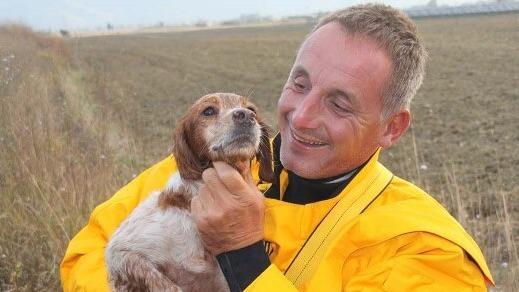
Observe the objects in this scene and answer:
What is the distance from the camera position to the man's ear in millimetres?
2810

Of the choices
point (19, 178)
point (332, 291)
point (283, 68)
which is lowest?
point (283, 68)

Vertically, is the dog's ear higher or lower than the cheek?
lower

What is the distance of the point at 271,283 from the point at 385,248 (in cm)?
47

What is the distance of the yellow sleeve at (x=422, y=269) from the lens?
223cm

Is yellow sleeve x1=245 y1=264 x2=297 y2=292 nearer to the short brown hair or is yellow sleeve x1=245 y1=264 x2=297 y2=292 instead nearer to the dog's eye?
the short brown hair

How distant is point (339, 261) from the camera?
2.42m

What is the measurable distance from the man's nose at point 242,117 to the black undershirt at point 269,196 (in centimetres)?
22

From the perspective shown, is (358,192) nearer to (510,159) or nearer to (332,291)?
(332,291)

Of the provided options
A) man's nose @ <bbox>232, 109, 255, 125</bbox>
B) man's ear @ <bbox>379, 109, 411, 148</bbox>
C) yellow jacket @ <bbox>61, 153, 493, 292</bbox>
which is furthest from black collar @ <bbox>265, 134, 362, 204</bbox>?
man's nose @ <bbox>232, 109, 255, 125</bbox>

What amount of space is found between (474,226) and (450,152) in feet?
13.7

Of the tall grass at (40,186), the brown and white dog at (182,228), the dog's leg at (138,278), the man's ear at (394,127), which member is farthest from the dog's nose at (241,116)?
the tall grass at (40,186)

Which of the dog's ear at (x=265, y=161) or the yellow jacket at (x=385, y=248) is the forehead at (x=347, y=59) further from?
the dog's ear at (x=265, y=161)

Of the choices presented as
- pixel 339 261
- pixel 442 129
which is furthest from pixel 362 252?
pixel 442 129

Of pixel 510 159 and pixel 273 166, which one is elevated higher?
pixel 273 166
